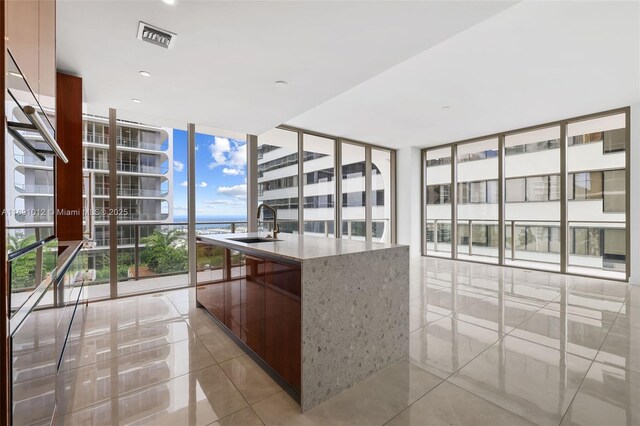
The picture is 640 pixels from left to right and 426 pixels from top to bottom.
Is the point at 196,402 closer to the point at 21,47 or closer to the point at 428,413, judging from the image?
the point at 428,413

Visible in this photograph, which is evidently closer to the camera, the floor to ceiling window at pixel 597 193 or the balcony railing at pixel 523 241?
the floor to ceiling window at pixel 597 193

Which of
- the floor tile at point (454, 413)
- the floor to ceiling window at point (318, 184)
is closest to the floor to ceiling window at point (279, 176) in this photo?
the floor to ceiling window at point (318, 184)

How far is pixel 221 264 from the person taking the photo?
9.62 ft

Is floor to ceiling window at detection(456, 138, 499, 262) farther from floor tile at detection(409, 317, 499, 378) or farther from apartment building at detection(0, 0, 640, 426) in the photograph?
floor tile at detection(409, 317, 499, 378)

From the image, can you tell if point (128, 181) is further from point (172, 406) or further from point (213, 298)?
point (172, 406)

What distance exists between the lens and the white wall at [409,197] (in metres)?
7.98

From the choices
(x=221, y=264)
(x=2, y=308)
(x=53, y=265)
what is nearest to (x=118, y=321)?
(x=221, y=264)

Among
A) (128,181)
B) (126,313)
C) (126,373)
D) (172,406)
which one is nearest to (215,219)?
(128,181)

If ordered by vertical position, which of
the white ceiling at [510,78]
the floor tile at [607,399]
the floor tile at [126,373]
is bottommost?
the floor tile at [126,373]

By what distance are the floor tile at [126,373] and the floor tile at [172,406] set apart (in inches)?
4.2

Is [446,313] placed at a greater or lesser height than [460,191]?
lesser

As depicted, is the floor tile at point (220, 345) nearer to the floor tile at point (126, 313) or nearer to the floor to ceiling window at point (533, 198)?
the floor tile at point (126, 313)

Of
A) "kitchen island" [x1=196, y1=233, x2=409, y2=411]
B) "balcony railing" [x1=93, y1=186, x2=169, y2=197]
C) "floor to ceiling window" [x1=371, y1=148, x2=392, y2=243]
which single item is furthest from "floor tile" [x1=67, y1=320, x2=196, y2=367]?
"floor to ceiling window" [x1=371, y1=148, x2=392, y2=243]

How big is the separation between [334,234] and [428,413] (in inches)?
210
